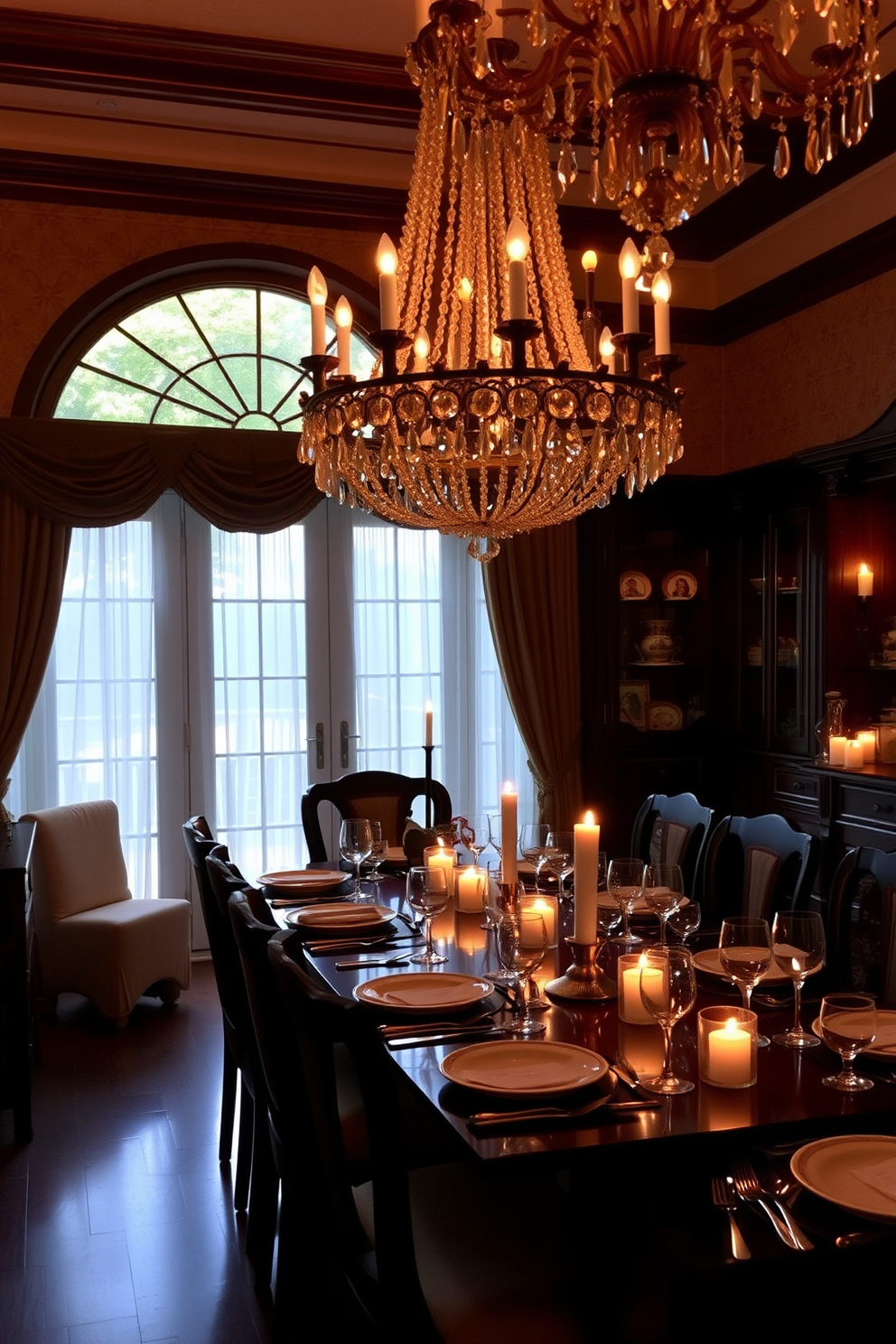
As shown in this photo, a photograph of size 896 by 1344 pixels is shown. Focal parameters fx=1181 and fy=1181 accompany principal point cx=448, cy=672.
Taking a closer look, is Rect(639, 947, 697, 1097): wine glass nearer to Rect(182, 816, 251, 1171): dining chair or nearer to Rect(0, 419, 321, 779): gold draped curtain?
Rect(182, 816, 251, 1171): dining chair

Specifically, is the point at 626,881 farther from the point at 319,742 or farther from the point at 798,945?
the point at 319,742

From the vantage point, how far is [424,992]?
2549 millimetres

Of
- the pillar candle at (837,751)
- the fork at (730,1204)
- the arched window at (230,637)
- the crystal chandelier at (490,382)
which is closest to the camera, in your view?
the fork at (730,1204)

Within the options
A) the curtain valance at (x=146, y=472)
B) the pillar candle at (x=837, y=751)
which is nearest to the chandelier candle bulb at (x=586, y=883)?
the pillar candle at (x=837, y=751)

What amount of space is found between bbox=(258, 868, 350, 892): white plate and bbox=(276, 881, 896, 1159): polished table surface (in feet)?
4.29

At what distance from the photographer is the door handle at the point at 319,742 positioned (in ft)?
18.7

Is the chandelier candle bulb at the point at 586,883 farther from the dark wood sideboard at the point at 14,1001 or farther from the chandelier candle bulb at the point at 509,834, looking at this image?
the dark wood sideboard at the point at 14,1001

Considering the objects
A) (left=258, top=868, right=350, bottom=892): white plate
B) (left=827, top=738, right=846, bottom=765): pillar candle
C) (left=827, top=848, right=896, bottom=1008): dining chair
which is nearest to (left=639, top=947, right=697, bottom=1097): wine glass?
(left=827, top=848, right=896, bottom=1008): dining chair

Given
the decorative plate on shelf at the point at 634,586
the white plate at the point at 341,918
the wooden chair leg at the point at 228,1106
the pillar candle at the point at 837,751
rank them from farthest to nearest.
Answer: the decorative plate on shelf at the point at 634,586 < the pillar candle at the point at 837,751 < the wooden chair leg at the point at 228,1106 < the white plate at the point at 341,918

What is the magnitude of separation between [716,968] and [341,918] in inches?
42.2

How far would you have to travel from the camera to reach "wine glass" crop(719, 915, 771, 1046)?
2.18 metres

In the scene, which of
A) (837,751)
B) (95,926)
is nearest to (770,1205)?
(837,751)

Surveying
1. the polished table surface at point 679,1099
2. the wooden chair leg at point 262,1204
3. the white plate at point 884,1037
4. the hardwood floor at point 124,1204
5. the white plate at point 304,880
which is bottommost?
the hardwood floor at point 124,1204

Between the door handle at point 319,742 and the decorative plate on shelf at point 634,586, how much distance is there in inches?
64.4
